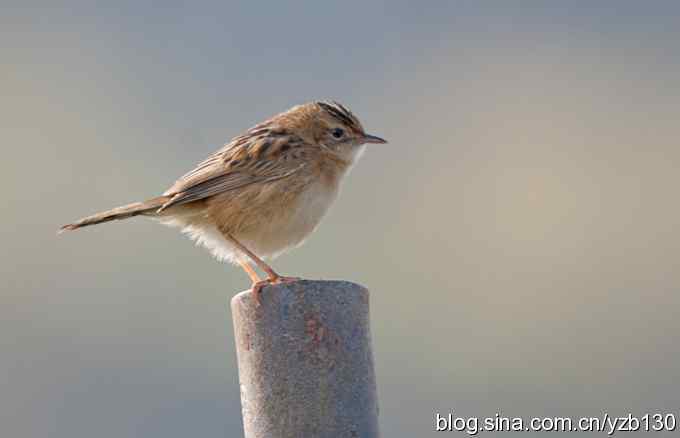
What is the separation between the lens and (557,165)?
126 metres

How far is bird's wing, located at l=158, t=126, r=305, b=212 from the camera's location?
37.2ft

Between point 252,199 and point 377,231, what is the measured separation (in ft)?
242

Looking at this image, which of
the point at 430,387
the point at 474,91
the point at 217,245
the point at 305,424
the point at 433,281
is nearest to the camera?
the point at 305,424

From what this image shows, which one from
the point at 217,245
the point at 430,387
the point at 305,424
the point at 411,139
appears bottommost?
the point at 430,387

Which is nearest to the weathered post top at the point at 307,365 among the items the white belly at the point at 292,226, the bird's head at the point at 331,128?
the white belly at the point at 292,226

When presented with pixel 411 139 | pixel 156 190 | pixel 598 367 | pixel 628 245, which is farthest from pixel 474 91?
pixel 598 367

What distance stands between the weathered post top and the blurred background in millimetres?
7116

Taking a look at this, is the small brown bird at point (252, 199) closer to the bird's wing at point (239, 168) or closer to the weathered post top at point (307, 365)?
the bird's wing at point (239, 168)

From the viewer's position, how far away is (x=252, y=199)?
11297 millimetres

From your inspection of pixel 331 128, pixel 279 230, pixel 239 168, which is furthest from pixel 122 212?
pixel 331 128

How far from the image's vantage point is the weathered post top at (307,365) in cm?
879

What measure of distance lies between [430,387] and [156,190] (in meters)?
27.1

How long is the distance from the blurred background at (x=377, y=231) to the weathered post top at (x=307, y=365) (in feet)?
23.3

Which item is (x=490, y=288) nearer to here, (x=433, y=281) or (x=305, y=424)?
(x=433, y=281)
